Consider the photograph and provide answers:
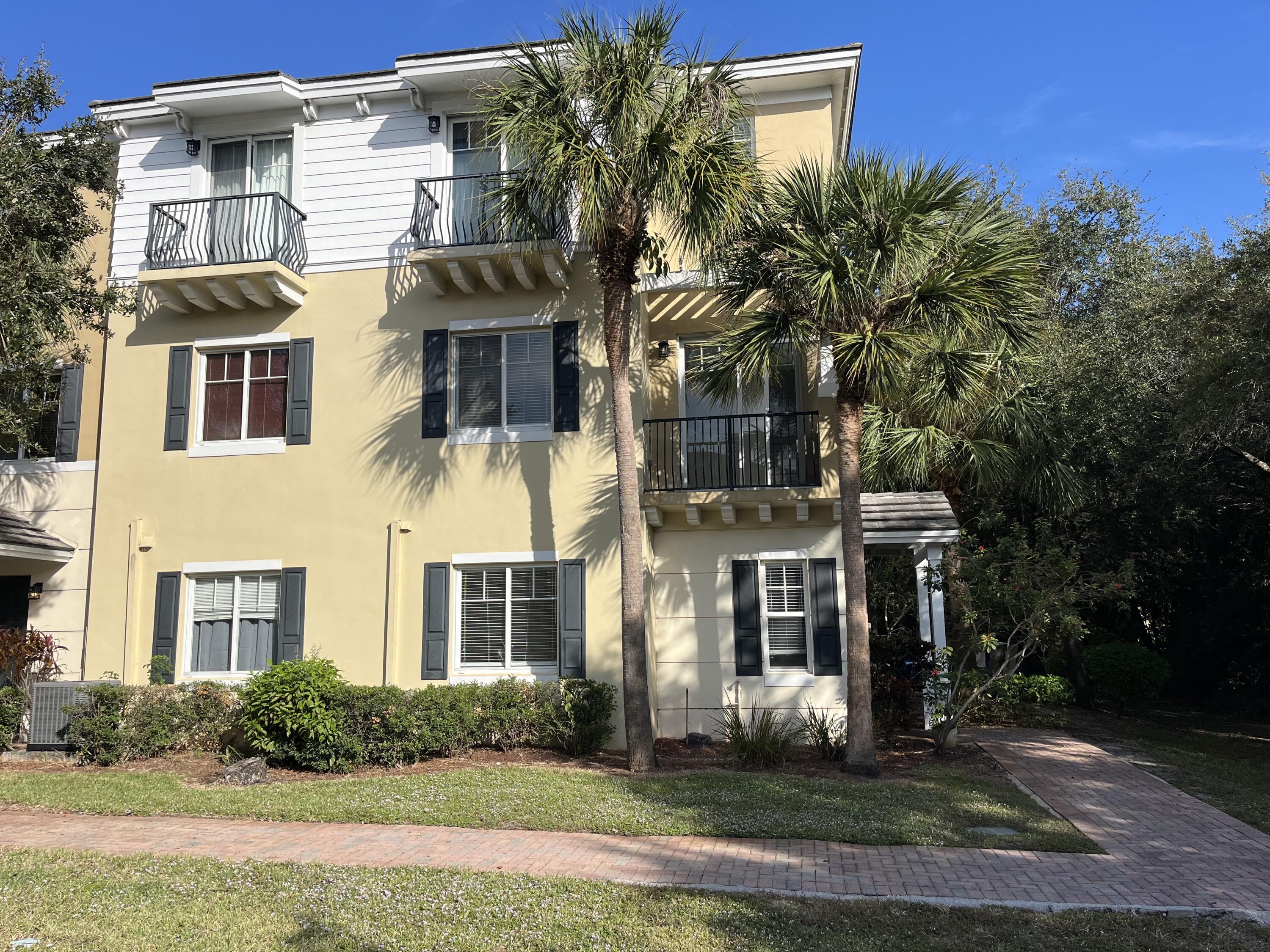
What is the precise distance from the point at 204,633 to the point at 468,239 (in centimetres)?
720

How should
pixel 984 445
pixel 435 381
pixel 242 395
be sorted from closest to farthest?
pixel 435 381 → pixel 242 395 → pixel 984 445

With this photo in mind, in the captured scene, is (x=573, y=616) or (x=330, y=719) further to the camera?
(x=573, y=616)

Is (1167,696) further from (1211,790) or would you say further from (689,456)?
(689,456)

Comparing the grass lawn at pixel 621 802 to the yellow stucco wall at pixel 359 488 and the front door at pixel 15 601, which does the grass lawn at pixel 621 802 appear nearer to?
the yellow stucco wall at pixel 359 488

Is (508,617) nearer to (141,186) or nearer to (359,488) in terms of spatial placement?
(359,488)

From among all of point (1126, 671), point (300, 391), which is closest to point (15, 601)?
point (300, 391)

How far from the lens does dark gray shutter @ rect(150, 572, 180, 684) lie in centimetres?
1420

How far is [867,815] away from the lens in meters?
9.23

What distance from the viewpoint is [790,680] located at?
46.5ft

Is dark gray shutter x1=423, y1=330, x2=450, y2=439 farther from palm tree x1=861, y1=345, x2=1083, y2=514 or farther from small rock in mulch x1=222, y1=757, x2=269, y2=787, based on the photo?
palm tree x1=861, y1=345, x2=1083, y2=514

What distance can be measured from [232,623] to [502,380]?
5.51 metres

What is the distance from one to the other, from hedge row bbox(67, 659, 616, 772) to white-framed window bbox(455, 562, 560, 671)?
0.56 m

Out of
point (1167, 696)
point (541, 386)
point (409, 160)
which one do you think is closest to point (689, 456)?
point (541, 386)

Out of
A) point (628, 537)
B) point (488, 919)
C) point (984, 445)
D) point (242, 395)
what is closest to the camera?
point (488, 919)
